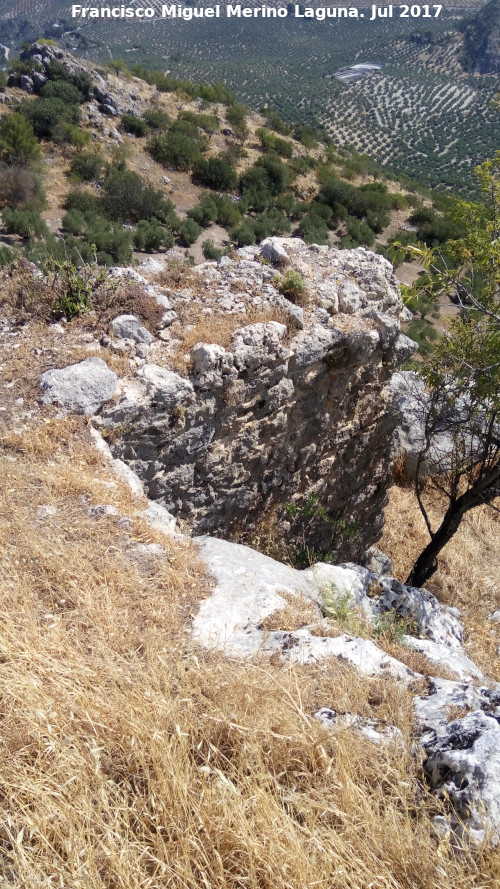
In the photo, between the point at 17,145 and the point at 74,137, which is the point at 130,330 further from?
the point at 74,137

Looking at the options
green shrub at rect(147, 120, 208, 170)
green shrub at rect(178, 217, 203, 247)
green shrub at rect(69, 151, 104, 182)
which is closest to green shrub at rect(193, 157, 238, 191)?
green shrub at rect(147, 120, 208, 170)

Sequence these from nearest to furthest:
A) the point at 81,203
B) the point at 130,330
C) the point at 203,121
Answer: the point at 130,330, the point at 81,203, the point at 203,121

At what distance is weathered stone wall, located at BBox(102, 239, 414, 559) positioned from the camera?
15.8 ft

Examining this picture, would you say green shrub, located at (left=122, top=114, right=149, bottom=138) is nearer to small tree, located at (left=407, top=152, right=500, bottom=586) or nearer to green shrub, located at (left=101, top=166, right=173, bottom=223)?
green shrub, located at (left=101, top=166, right=173, bottom=223)

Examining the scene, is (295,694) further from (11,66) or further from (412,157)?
(412,157)

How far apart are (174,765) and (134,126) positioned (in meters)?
26.7

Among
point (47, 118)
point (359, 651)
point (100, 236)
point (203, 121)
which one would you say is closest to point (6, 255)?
point (100, 236)

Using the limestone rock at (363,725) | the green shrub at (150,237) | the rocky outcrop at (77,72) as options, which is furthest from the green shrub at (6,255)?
the rocky outcrop at (77,72)

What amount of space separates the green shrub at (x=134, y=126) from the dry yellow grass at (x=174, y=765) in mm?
25183

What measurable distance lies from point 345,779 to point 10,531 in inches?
90.8

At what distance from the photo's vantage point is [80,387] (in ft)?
14.4

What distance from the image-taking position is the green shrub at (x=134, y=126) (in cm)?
2325

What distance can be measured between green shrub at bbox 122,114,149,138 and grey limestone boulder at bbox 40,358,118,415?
2314 cm

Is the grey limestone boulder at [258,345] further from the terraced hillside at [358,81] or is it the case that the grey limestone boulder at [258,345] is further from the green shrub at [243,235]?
the terraced hillside at [358,81]
